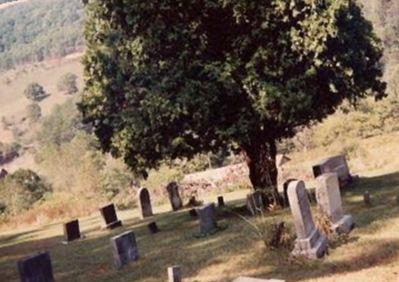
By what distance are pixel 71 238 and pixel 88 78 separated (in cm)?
633

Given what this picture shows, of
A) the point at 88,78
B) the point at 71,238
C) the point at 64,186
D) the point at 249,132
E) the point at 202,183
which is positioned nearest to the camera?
the point at 249,132

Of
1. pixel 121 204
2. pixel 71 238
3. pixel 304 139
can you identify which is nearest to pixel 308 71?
pixel 71 238

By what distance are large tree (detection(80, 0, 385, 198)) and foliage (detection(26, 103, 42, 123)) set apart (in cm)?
17344

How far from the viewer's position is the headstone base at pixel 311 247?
39.2ft

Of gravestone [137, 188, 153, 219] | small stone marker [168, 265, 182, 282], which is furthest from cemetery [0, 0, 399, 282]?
gravestone [137, 188, 153, 219]

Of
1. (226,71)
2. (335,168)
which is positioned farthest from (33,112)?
(226,71)

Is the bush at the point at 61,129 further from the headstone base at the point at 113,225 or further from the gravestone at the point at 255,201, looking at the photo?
the gravestone at the point at 255,201

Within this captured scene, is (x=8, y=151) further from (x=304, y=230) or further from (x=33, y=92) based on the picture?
(x=304, y=230)

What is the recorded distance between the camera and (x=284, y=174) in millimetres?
32969

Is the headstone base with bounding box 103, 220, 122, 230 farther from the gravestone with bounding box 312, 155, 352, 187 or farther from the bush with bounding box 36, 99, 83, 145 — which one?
the bush with bounding box 36, 99, 83, 145

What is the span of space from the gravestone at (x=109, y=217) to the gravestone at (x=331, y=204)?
11.3 metres

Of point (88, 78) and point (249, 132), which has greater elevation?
point (88, 78)

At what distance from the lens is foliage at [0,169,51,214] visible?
61.2 m

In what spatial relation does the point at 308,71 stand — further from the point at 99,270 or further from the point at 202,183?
the point at 202,183
